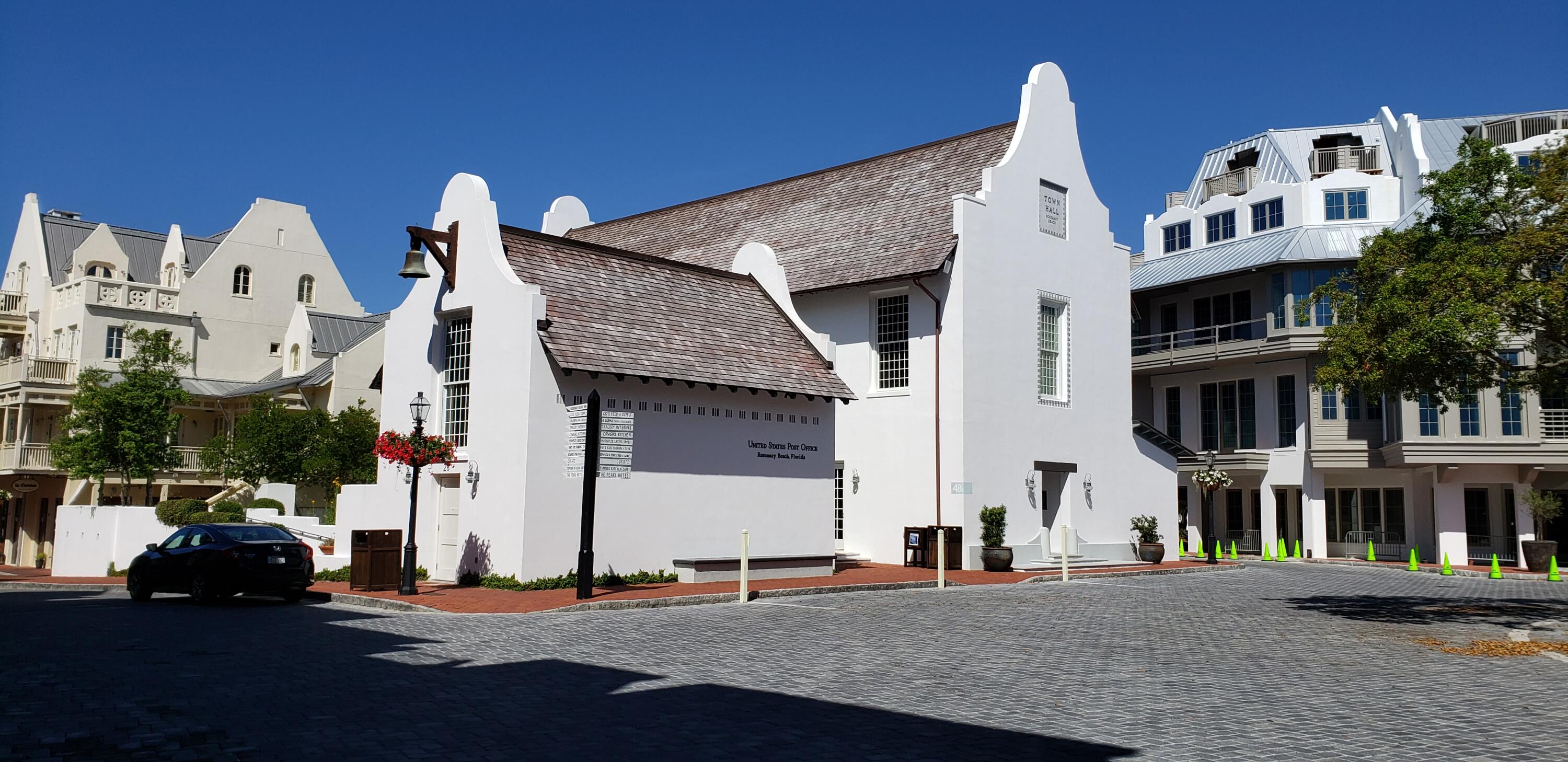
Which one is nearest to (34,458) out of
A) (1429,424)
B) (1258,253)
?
(1258,253)

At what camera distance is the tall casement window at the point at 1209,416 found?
146 ft

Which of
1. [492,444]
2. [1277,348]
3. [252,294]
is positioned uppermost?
[252,294]

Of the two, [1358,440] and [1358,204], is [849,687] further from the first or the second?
[1358,204]

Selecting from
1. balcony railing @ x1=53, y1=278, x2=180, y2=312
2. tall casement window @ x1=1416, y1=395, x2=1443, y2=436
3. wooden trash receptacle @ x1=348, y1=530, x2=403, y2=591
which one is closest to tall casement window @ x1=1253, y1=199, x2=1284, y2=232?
tall casement window @ x1=1416, y1=395, x2=1443, y2=436

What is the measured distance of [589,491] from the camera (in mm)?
18953

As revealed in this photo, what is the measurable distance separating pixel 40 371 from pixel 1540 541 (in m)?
53.6

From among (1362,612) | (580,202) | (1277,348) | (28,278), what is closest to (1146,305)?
(1277,348)

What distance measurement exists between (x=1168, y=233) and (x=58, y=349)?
4732 cm

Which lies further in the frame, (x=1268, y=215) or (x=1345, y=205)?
(x=1268, y=215)

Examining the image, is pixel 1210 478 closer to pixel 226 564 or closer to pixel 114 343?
pixel 226 564

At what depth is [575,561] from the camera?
69.8ft

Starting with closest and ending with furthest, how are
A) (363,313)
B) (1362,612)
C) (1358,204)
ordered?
(1362,612) → (1358,204) → (363,313)

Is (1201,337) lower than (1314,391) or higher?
higher

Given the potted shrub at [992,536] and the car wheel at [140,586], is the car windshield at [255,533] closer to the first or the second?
the car wheel at [140,586]
